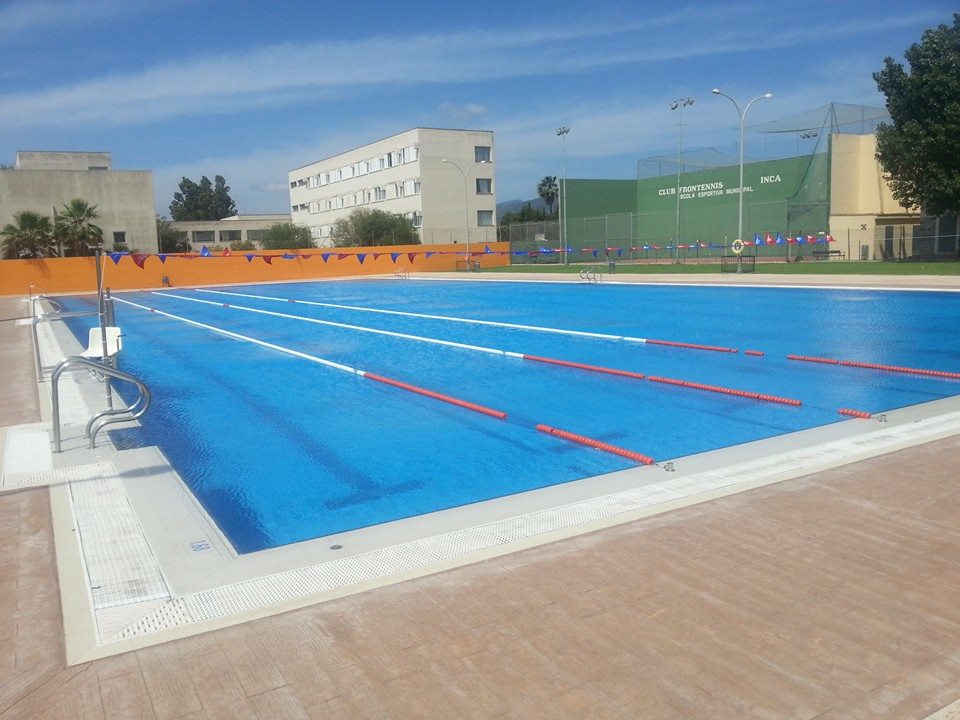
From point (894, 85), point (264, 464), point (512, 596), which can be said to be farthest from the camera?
point (894, 85)

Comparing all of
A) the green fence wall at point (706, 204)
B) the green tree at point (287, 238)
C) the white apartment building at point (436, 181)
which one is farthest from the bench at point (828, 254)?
the green tree at point (287, 238)

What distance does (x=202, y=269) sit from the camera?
43.9 m

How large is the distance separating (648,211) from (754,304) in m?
41.4

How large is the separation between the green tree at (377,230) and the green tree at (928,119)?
3465 centimetres

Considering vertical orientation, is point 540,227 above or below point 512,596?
above

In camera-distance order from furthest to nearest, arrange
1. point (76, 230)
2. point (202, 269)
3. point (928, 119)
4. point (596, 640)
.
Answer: point (76, 230) → point (202, 269) → point (928, 119) → point (596, 640)

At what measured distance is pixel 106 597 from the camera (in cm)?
389

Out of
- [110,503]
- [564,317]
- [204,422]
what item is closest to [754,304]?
[564,317]

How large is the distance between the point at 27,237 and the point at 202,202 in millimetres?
90985

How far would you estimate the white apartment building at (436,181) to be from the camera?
200 feet

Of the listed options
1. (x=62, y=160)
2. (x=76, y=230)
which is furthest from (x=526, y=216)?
(x=76, y=230)

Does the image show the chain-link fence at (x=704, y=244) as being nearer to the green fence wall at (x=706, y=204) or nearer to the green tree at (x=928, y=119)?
the green fence wall at (x=706, y=204)

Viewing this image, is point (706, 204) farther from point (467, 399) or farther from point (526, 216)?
point (526, 216)

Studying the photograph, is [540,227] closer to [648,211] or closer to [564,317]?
[648,211]
